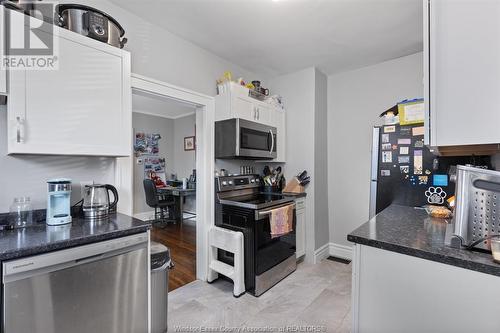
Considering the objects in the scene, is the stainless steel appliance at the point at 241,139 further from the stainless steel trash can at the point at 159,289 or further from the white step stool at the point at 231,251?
the stainless steel trash can at the point at 159,289

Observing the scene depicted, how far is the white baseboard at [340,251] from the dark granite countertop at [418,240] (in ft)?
6.03

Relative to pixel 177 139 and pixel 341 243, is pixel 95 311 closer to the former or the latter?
pixel 341 243

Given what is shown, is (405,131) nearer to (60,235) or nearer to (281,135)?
(281,135)

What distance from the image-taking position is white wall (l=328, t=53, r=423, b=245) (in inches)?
113

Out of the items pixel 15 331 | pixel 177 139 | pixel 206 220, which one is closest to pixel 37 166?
pixel 15 331

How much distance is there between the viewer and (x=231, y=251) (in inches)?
91.7

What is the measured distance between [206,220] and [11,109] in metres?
1.82

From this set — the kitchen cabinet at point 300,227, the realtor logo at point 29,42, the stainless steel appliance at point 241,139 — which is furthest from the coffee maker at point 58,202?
the kitchen cabinet at point 300,227

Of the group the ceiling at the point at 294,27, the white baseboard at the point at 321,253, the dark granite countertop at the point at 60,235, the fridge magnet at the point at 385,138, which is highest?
the ceiling at the point at 294,27

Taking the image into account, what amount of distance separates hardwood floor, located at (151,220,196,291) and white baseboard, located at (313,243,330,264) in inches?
62.0

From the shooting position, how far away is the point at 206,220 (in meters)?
2.61

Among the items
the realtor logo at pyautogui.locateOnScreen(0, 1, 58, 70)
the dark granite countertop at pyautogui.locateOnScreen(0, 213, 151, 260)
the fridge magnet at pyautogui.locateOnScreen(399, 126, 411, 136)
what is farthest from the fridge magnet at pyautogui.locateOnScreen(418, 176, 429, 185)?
the realtor logo at pyautogui.locateOnScreen(0, 1, 58, 70)

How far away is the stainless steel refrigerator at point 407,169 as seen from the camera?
189 centimetres

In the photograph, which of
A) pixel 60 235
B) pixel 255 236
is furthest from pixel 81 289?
pixel 255 236
